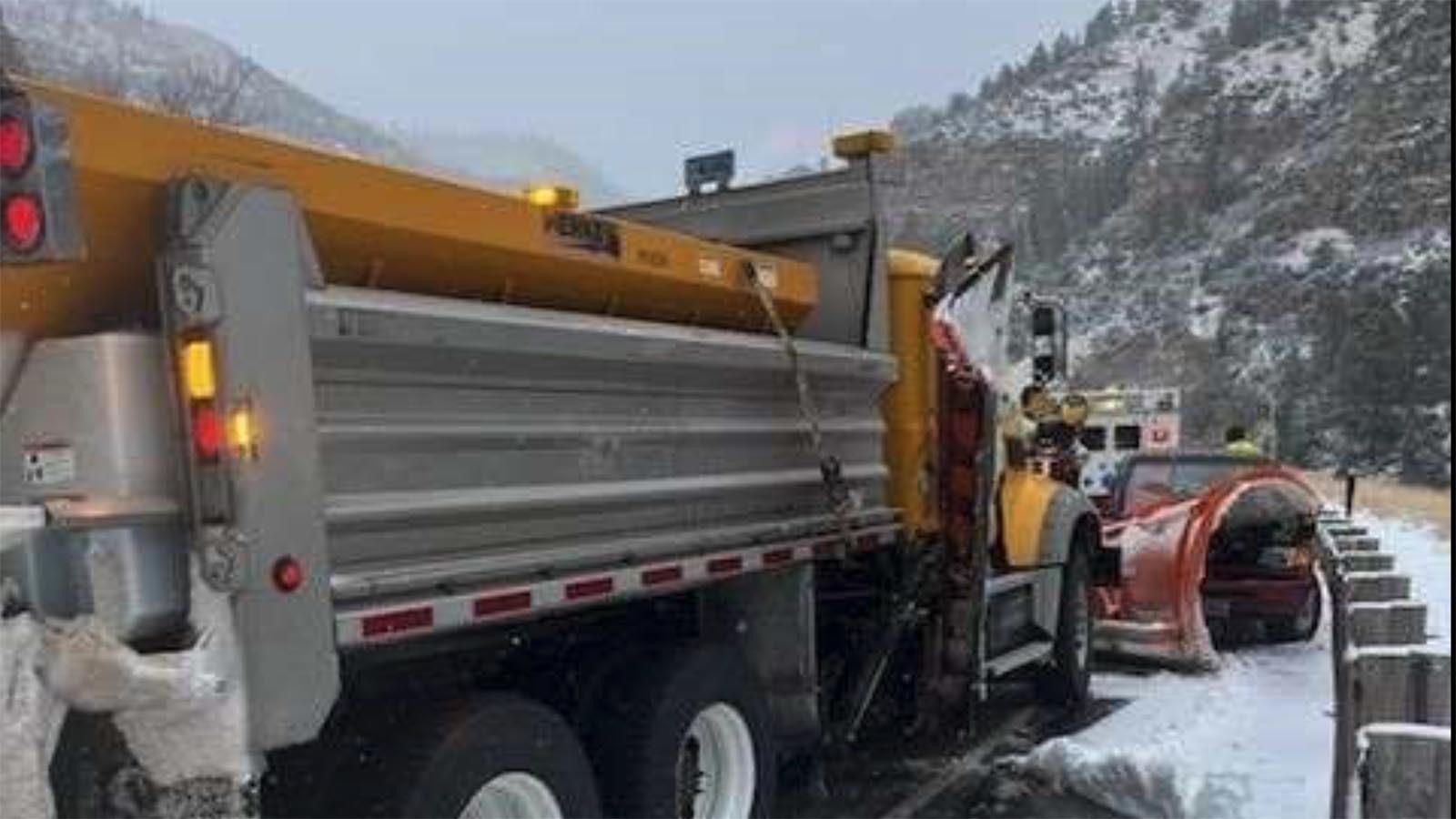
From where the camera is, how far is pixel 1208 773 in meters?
7.78

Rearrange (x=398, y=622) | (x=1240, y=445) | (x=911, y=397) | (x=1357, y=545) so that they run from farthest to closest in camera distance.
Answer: (x=1240, y=445) → (x=1357, y=545) → (x=911, y=397) → (x=398, y=622)

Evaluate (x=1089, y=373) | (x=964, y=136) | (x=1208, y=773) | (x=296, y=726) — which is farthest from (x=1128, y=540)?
(x=964, y=136)

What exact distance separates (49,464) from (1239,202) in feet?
434

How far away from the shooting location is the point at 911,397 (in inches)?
304

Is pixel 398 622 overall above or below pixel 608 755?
above

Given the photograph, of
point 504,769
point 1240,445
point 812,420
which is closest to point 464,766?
point 504,769

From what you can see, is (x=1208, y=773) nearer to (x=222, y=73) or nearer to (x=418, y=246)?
(x=418, y=246)

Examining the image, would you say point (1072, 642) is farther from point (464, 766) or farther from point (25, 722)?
point (25, 722)

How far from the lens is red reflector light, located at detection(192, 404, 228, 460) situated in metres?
3.85

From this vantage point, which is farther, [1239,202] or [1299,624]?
[1239,202]

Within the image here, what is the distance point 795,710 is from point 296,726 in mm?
3043

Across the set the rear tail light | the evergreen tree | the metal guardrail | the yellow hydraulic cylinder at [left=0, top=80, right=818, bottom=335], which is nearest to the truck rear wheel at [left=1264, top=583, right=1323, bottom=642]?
the metal guardrail

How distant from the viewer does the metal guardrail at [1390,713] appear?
405cm

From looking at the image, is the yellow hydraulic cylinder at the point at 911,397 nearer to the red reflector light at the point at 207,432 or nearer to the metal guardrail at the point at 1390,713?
the metal guardrail at the point at 1390,713
